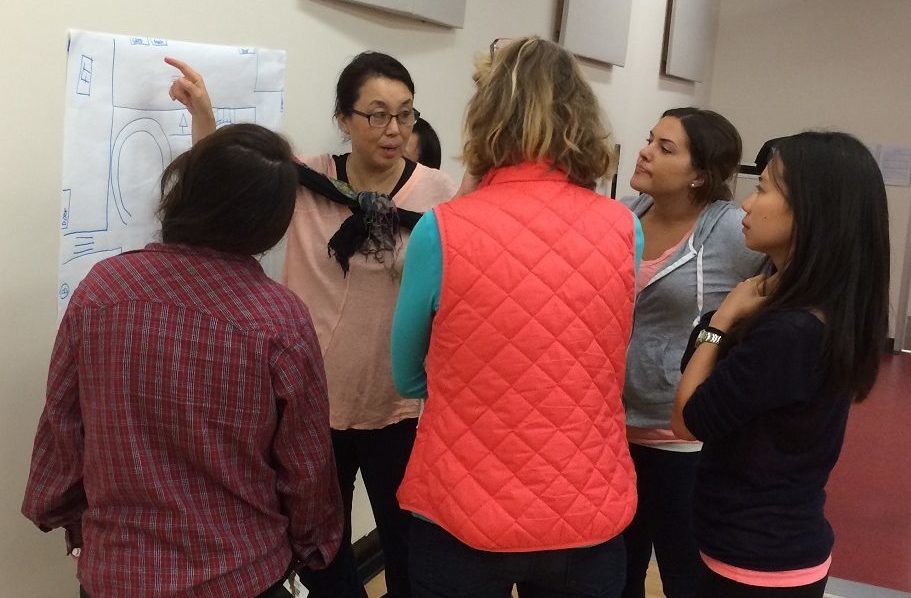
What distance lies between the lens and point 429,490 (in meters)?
1.25

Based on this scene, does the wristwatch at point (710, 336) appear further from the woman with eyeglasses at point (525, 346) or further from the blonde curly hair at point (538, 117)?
the blonde curly hair at point (538, 117)

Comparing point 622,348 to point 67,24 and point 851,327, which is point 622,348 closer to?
point 851,327

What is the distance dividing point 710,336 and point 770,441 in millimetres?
202

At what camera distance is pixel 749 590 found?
136 centimetres

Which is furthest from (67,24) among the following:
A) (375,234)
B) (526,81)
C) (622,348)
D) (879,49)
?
(879,49)

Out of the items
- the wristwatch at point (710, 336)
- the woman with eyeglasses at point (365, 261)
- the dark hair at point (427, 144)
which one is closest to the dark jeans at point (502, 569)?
the wristwatch at point (710, 336)

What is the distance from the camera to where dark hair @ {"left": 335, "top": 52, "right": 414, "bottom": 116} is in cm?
179

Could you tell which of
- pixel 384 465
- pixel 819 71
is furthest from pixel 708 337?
pixel 819 71

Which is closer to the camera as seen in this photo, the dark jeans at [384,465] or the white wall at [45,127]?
the white wall at [45,127]

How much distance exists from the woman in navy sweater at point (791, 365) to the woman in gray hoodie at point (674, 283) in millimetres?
428

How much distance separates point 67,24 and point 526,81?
862 millimetres

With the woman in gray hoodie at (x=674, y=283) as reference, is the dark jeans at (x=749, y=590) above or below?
below

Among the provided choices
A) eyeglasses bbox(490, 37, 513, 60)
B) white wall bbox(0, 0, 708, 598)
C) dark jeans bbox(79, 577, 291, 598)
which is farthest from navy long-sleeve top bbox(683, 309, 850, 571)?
white wall bbox(0, 0, 708, 598)

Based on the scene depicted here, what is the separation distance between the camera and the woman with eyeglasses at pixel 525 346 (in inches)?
46.7
